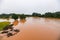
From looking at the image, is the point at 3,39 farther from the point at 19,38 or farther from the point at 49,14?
the point at 49,14

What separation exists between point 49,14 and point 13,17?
17.2 feet

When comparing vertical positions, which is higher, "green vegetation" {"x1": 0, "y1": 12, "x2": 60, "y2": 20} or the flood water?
"green vegetation" {"x1": 0, "y1": 12, "x2": 60, "y2": 20}

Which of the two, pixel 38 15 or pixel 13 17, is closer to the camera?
pixel 13 17

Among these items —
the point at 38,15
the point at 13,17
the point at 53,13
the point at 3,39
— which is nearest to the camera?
the point at 3,39

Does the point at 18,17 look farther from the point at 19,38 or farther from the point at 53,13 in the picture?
the point at 19,38

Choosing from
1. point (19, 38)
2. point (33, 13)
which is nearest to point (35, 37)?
point (19, 38)

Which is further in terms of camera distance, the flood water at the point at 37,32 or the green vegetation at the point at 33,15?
the green vegetation at the point at 33,15

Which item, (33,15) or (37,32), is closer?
(37,32)

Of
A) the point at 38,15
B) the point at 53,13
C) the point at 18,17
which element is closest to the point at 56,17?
the point at 53,13

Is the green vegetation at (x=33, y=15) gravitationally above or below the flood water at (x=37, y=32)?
above

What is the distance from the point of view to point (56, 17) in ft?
70.9

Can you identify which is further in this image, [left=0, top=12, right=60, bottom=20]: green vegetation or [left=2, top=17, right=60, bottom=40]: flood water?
[left=0, top=12, right=60, bottom=20]: green vegetation

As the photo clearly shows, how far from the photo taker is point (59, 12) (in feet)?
72.8

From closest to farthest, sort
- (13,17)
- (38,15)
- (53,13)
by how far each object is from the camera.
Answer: (13,17) < (53,13) < (38,15)
